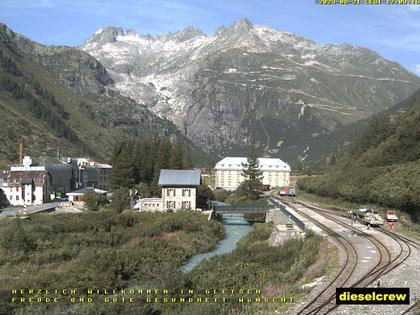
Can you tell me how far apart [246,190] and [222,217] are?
2766cm

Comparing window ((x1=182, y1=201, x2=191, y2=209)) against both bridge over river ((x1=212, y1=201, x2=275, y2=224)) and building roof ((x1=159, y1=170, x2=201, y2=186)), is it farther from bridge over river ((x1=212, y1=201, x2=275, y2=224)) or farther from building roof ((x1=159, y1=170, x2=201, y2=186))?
bridge over river ((x1=212, y1=201, x2=275, y2=224))

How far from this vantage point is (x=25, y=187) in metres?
104

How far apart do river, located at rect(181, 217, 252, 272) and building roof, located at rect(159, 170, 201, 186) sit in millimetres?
10309

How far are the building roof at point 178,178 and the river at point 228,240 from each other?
10.3 m

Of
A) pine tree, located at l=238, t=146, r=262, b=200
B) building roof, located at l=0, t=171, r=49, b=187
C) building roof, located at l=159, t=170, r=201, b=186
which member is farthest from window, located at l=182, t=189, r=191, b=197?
pine tree, located at l=238, t=146, r=262, b=200

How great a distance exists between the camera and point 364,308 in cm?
2428

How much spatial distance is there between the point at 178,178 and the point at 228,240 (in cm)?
2334

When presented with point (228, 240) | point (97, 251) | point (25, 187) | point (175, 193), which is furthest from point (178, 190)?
point (97, 251)

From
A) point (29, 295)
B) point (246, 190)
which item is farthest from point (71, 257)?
point (246, 190)

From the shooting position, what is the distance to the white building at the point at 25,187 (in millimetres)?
103125

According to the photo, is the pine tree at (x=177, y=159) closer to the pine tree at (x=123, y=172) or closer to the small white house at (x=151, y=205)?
the pine tree at (x=123, y=172)

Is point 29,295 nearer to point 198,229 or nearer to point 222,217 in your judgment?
point 198,229

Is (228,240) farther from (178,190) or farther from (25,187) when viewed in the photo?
(25,187)

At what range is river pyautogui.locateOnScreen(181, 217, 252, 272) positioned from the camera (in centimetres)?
5338
